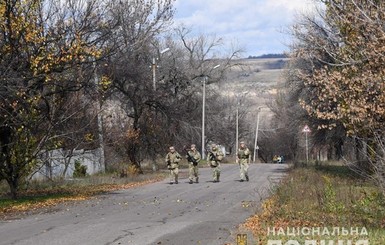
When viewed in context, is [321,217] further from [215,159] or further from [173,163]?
[173,163]

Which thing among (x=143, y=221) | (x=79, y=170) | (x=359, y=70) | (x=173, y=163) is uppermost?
(x=359, y=70)

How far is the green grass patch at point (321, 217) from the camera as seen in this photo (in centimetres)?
1231

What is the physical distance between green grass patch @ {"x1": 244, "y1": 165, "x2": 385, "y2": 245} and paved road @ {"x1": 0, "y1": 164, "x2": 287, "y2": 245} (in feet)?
2.76

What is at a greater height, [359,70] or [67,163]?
[359,70]

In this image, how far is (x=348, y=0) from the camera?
17.2m

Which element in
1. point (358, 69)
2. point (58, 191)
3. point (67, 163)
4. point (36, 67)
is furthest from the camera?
point (67, 163)

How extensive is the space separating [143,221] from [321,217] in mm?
4405

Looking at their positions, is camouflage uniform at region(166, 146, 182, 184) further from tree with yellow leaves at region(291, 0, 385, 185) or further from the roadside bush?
tree with yellow leaves at region(291, 0, 385, 185)

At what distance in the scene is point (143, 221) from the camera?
53.9ft

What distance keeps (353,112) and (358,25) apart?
95.9 inches

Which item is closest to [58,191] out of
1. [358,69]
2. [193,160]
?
[193,160]

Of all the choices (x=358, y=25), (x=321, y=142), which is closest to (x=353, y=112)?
(x=358, y=25)

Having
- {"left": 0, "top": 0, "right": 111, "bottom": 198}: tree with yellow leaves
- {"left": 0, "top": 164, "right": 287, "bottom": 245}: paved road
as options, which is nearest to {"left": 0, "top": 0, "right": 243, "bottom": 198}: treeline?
{"left": 0, "top": 0, "right": 111, "bottom": 198}: tree with yellow leaves

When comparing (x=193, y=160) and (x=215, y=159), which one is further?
(x=215, y=159)
